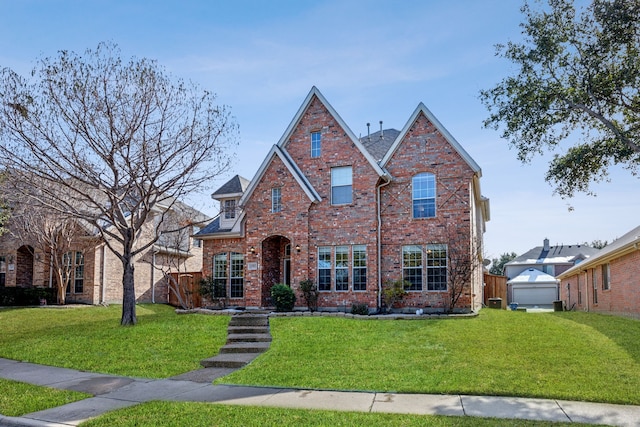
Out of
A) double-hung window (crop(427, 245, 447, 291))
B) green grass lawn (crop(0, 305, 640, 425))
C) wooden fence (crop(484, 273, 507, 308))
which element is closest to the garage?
wooden fence (crop(484, 273, 507, 308))

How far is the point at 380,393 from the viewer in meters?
8.90

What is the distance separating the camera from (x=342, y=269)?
2083 centimetres

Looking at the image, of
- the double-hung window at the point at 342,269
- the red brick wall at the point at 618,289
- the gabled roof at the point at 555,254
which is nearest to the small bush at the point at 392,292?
the double-hung window at the point at 342,269

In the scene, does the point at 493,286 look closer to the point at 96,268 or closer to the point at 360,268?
the point at 360,268

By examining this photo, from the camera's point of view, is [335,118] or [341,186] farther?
[335,118]

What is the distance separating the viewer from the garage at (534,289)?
46875mm

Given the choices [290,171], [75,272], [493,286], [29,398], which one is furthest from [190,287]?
[29,398]

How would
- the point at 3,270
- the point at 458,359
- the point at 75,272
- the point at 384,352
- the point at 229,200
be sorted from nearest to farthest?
the point at 458,359 → the point at 384,352 → the point at 229,200 → the point at 75,272 → the point at 3,270

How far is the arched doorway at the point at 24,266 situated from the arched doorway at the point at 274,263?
46.6 feet

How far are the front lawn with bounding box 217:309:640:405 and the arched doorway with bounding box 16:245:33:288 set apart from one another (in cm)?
1896

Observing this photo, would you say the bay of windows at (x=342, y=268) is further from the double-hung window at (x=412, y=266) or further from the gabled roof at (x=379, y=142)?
the gabled roof at (x=379, y=142)

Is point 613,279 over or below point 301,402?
over

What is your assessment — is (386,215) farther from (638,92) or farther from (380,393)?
(380,393)

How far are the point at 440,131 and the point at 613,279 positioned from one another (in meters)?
10.2
